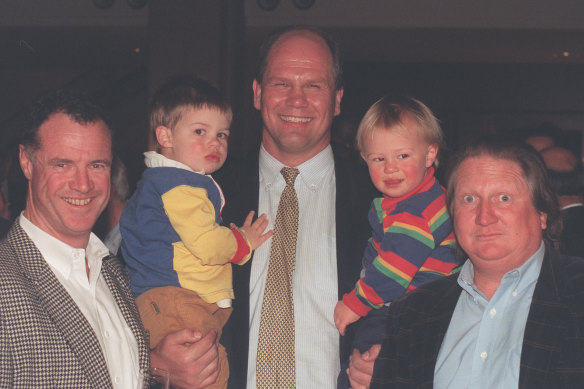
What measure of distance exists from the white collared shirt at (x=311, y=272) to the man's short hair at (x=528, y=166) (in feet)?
1.73

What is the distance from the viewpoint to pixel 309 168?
2.64m

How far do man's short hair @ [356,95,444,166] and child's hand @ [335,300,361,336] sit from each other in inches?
25.9

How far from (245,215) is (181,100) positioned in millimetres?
505

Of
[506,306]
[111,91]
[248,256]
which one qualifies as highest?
[111,91]

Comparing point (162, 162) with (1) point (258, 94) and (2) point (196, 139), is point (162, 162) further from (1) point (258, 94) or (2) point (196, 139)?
(1) point (258, 94)

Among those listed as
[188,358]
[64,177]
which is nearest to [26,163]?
[64,177]

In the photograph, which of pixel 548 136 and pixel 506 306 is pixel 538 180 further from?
pixel 548 136

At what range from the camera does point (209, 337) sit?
2.28m

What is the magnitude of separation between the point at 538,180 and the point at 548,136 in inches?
106

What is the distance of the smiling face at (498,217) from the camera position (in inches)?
79.3

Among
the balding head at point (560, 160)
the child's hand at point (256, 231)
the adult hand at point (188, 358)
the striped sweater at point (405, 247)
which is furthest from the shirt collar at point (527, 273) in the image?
the balding head at point (560, 160)

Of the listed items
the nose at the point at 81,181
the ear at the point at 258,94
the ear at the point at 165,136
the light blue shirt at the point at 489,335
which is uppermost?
the ear at the point at 258,94

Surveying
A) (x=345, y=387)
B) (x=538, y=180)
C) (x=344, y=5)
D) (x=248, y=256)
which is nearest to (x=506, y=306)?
(x=538, y=180)

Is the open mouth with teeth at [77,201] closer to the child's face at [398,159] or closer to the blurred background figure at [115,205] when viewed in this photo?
the child's face at [398,159]
